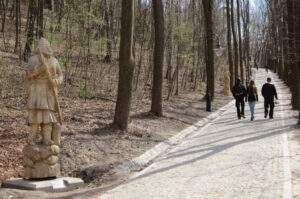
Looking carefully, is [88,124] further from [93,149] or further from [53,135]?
[53,135]

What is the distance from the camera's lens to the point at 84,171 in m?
8.70

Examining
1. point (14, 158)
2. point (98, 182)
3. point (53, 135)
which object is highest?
point (53, 135)

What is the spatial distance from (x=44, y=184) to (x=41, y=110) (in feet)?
4.93

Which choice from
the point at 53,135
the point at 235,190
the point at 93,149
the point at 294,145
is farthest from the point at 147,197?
the point at 294,145

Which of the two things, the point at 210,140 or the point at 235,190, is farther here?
the point at 210,140

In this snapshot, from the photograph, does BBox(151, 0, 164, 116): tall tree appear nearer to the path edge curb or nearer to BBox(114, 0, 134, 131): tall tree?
the path edge curb

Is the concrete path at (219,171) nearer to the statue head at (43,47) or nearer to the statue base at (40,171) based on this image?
the statue base at (40,171)

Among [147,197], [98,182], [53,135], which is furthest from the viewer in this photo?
[98,182]

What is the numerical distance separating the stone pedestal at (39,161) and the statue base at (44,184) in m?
0.14

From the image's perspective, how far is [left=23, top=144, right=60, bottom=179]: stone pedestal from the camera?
7.07 metres

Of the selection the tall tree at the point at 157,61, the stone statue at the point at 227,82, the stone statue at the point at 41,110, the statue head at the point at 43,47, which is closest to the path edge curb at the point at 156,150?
the tall tree at the point at 157,61

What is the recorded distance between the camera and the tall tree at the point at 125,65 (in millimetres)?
12352

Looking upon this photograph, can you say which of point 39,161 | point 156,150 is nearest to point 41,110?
point 39,161

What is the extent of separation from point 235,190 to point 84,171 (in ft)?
12.5
